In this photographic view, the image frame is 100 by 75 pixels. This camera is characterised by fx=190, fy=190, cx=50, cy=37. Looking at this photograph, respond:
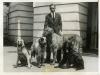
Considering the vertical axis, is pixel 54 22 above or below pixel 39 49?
above

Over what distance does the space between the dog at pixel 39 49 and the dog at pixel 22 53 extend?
0.13 feet

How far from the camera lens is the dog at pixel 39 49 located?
3.79ft

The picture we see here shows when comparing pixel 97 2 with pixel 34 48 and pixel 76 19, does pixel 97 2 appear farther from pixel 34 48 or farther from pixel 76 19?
pixel 34 48

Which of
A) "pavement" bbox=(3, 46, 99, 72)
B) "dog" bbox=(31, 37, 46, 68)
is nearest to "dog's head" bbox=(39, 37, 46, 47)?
"dog" bbox=(31, 37, 46, 68)

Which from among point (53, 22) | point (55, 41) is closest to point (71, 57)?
point (55, 41)

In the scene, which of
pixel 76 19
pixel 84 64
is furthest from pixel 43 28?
pixel 84 64

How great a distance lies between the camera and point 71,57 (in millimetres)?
1166

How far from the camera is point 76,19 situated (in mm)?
1161

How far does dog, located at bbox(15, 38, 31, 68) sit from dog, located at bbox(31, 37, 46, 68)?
A: 0.04m

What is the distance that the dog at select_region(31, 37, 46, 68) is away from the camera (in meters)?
1.16

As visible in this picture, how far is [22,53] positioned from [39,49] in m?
0.11

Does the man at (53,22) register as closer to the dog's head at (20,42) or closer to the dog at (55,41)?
the dog at (55,41)

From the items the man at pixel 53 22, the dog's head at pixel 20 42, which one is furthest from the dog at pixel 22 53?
the man at pixel 53 22

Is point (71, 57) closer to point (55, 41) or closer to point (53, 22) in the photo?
point (55, 41)
